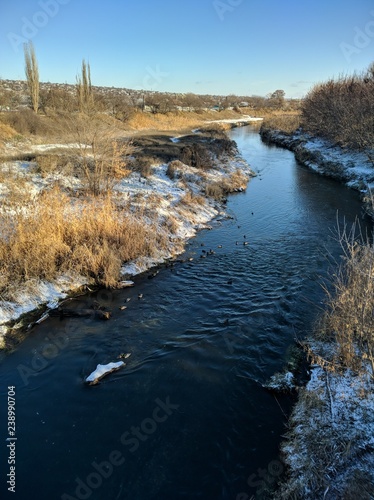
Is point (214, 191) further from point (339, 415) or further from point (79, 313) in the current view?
point (339, 415)

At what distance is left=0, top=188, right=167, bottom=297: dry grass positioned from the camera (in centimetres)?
873

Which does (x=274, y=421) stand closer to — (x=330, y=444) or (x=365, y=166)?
(x=330, y=444)

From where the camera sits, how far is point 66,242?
9.91m

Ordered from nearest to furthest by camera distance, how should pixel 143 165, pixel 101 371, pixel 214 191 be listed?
pixel 101 371, pixel 214 191, pixel 143 165

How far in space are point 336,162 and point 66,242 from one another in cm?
2224

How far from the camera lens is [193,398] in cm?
587

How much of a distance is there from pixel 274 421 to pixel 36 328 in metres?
5.71

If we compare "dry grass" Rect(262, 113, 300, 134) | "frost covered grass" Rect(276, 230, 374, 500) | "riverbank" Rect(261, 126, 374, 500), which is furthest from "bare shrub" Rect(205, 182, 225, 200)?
"dry grass" Rect(262, 113, 300, 134)

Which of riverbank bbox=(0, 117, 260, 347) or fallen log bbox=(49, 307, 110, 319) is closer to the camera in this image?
fallen log bbox=(49, 307, 110, 319)

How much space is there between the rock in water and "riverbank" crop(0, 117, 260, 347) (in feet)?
8.34

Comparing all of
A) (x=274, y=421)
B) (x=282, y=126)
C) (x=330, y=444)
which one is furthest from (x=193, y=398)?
(x=282, y=126)

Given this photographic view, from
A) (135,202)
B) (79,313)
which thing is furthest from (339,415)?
(135,202)

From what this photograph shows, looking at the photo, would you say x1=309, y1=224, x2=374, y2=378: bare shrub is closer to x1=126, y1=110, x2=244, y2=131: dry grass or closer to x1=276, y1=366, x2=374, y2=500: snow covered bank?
x1=276, y1=366, x2=374, y2=500: snow covered bank

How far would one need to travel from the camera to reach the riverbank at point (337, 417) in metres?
4.15
